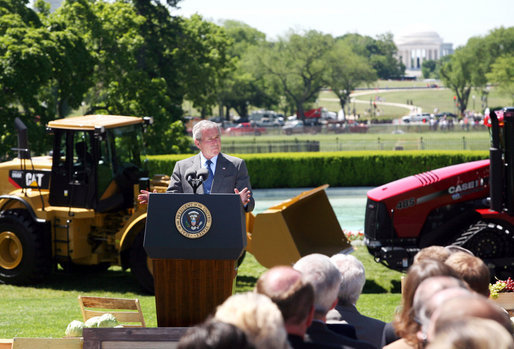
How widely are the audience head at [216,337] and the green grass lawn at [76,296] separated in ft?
20.5

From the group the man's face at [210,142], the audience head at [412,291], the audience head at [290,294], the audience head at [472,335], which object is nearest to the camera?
the audience head at [472,335]

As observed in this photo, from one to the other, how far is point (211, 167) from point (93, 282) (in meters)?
6.94

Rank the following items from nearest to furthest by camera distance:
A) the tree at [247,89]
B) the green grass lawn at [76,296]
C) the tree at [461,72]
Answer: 1. the green grass lawn at [76,296]
2. the tree at [247,89]
3. the tree at [461,72]

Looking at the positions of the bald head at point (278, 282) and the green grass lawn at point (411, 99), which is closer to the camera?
the bald head at point (278, 282)

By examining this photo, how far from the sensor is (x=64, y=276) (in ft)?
43.7

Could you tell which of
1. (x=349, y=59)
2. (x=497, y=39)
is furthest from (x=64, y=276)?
(x=497, y=39)

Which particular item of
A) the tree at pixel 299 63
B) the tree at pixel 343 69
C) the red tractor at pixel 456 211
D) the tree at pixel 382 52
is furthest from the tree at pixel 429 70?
the red tractor at pixel 456 211

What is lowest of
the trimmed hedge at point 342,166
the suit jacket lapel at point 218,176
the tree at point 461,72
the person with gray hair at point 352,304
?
the trimmed hedge at point 342,166

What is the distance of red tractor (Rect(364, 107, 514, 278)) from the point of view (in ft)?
36.8

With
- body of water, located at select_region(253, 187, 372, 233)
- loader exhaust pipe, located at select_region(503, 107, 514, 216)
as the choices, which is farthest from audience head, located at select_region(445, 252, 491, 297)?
body of water, located at select_region(253, 187, 372, 233)

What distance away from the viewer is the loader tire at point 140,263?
11.5m

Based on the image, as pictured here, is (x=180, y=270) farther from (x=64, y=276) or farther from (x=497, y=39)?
(x=497, y=39)

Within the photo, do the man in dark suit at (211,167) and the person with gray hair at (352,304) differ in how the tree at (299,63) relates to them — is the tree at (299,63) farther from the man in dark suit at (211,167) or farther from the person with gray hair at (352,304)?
the person with gray hair at (352,304)

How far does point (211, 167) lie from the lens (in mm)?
6602
